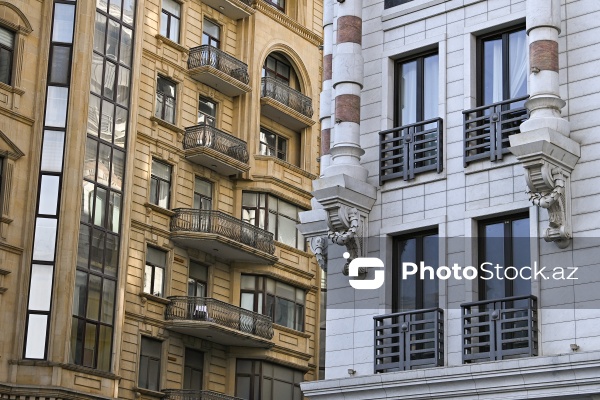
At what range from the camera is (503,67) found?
76.6ft

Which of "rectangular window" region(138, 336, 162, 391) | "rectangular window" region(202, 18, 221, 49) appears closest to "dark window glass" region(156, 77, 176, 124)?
"rectangular window" region(202, 18, 221, 49)

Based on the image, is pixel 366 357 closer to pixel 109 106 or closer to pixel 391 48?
pixel 391 48

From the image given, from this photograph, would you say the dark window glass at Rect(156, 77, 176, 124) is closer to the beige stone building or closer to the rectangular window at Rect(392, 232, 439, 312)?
the beige stone building

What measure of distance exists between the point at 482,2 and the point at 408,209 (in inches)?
163

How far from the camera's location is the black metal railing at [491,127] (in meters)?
22.4

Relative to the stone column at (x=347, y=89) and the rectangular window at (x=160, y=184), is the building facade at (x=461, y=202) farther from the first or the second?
the rectangular window at (x=160, y=184)

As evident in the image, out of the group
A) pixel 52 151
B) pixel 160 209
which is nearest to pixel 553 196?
pixel 52 151

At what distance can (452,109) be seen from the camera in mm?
23516

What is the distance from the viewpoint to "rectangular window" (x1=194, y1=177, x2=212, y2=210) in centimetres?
4950

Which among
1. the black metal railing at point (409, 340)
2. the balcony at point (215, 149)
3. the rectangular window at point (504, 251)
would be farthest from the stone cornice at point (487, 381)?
the balcony at point (215, 149)

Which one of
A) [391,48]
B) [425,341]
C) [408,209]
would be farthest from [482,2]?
[425,341]

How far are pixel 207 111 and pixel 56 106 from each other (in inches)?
375

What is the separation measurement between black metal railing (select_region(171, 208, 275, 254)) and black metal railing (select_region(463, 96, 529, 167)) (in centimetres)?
2556

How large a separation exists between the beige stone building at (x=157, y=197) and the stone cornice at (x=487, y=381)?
63.5ft
